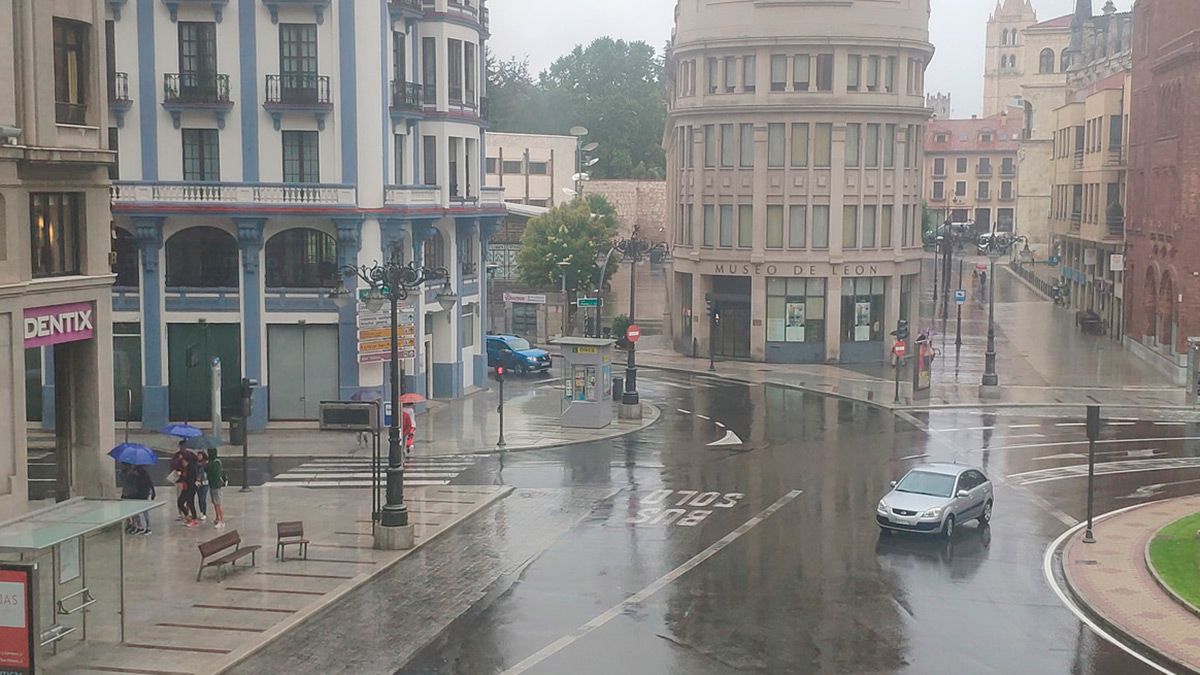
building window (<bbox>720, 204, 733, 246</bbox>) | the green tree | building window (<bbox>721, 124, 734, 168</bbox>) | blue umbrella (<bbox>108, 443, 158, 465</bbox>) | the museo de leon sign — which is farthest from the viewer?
the green tree

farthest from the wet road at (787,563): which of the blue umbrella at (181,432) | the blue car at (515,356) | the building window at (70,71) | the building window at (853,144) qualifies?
the building window at (853,144)

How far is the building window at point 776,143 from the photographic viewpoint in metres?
64.4

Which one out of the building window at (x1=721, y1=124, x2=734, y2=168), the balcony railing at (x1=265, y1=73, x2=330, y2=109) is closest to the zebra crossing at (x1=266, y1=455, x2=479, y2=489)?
the balcony railing at (x1=265, y1=73, x2=330, y2=109)

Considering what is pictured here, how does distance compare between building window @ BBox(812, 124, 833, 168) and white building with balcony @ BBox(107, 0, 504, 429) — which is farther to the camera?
building window @ BBox(812, 124, 833, 168)

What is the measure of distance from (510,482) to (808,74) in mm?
34585

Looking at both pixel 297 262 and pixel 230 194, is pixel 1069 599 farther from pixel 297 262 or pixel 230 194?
pixel 230 194

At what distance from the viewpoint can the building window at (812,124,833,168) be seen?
2522 inches

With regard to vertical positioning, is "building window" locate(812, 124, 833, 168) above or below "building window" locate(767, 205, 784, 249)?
above

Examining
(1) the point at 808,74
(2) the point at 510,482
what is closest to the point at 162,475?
(2) the point at 510,482

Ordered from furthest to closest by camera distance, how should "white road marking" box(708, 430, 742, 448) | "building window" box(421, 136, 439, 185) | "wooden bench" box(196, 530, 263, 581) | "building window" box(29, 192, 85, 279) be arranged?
"building window" box(421, 136, 439, 185) → "white road marking" box(708, 430, 742, 448) → "building window" box(29, 192, 85, 279) → "wooden bench" box(196, 530, 263, 581)

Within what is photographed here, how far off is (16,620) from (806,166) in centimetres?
5056

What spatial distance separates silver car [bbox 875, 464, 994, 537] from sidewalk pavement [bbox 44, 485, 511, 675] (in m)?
10.1

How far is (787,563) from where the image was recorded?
2736cm

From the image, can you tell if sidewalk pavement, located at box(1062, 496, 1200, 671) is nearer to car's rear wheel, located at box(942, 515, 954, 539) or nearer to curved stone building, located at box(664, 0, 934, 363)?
car's rear wheel, located at box(942, 515, 954, 539)
